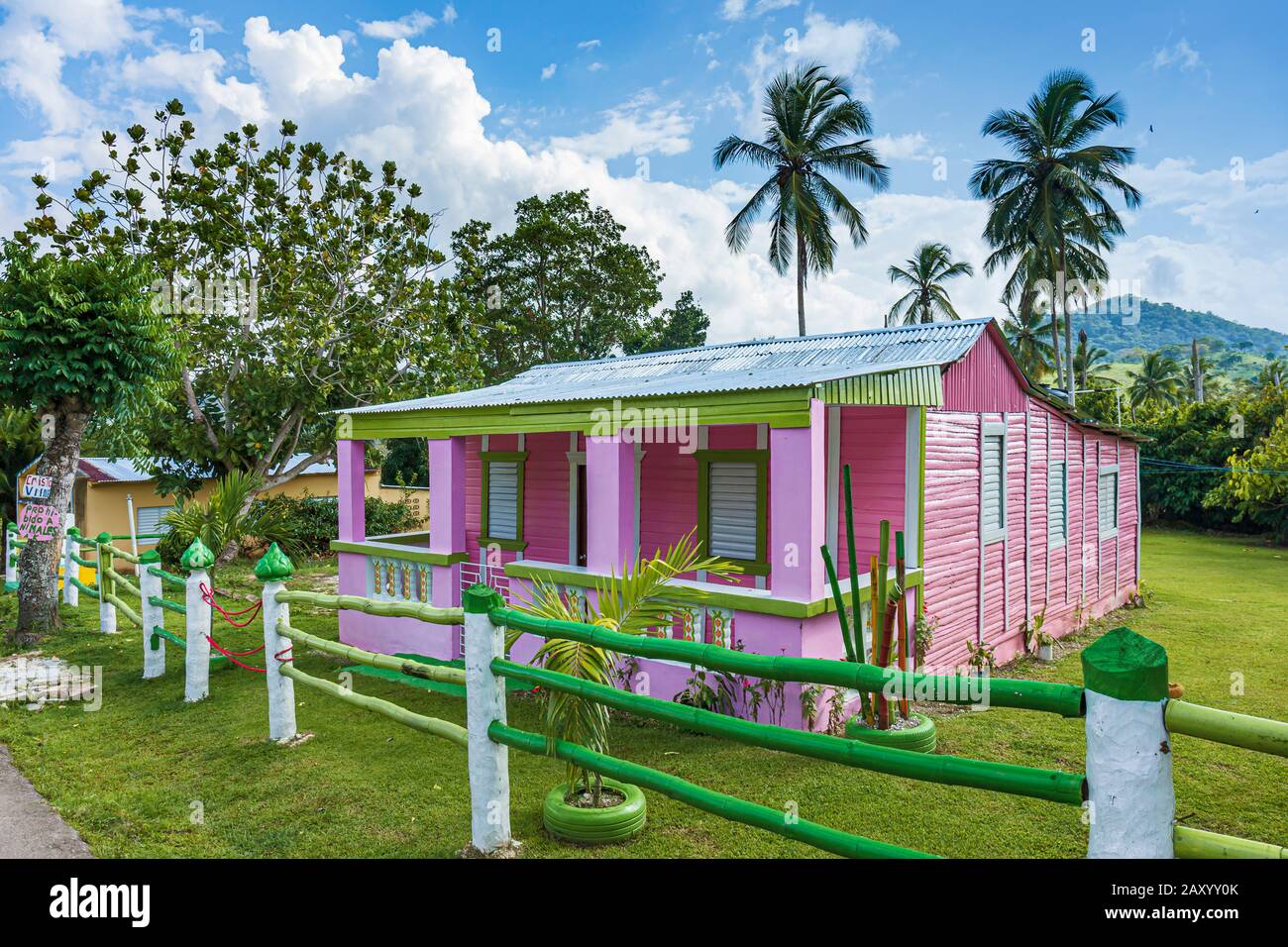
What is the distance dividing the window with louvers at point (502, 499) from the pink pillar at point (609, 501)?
11.9ft

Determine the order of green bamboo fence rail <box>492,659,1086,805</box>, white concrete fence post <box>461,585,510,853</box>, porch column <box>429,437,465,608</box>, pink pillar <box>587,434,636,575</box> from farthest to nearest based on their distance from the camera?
1. porch column <box>429,437,465,608</box>
2. pink pillar <box>587,434,636,575</box>
3. white concrete fence post <box>461,585,510,853</box>
4. green bamboo fence rail <box>492,659,1086,805</box>

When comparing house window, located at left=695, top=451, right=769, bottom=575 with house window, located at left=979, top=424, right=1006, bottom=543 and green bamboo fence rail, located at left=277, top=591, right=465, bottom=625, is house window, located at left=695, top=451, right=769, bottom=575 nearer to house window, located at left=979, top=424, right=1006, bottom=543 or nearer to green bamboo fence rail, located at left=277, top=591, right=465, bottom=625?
house window, located at left=979, top=424, right=1006, bottom=543

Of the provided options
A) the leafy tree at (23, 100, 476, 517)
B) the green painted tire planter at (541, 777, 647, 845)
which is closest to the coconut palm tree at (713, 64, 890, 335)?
the leafy tree at (23, 100, 476, 517)

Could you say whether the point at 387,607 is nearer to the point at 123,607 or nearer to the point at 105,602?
the point at 123,607

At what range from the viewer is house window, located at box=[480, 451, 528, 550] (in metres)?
11.2

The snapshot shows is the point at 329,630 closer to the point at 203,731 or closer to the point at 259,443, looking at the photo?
the point at 203,731

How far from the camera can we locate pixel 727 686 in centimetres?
681

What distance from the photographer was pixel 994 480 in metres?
9.86

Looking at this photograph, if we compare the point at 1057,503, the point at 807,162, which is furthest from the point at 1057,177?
the point at 1057,503

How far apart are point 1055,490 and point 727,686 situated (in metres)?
7.06

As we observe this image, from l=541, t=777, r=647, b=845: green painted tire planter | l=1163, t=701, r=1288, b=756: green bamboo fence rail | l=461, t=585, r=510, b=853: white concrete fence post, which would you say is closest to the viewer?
l=1163, t=701, r=1288, b=756: green bamboo fence rail

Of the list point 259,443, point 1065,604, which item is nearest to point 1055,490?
point 1065,604

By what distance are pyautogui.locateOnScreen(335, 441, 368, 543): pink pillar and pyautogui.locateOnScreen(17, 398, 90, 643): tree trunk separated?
10.4 ft

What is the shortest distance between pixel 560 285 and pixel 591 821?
27.7m
